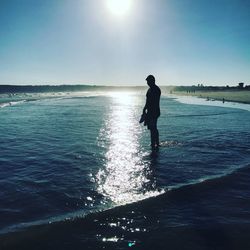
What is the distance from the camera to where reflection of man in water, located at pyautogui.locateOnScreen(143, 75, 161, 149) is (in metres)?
10.3

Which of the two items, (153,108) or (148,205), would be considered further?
(153,108)

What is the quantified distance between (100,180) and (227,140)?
24.4 ft

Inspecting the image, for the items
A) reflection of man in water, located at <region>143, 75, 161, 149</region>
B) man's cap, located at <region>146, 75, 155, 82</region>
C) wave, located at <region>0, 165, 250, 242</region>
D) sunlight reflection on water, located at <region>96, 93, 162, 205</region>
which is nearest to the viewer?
wave, located at <region>0, 165, 250, 242</region>

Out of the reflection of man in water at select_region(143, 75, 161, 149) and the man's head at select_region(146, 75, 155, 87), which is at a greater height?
the man's head at select_region(146, 75, 155, 87)

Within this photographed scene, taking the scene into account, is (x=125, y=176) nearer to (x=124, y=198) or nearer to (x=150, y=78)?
(x=124, y=198)

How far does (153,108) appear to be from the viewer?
1056 centimetres

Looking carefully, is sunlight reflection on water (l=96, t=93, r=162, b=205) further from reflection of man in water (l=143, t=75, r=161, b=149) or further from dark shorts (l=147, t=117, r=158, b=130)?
dark shorts (l=147, t=117, r=158, b=130)

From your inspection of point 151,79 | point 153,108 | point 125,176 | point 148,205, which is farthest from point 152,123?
point 148,205

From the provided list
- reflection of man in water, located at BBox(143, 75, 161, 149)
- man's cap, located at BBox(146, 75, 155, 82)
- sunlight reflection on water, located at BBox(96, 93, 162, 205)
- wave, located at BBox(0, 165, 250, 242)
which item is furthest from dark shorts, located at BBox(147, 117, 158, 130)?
wave, located at BBox(0, 165, 250, 242)

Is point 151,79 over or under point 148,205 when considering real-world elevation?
over

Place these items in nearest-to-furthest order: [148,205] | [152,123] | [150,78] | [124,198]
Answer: [148,205] → [124,198] → [150,78] → [152,123]

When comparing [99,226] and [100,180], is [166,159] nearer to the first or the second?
[100,180]

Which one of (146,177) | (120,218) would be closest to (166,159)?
(146,177)

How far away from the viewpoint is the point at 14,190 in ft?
19.6
